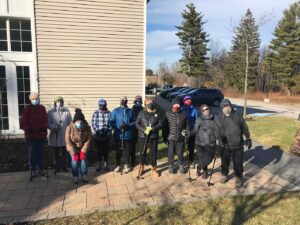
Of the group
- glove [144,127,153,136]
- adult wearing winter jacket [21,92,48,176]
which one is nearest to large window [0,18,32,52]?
adult wearing winter jacket [21,92,48,176]

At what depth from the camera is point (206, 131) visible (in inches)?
235

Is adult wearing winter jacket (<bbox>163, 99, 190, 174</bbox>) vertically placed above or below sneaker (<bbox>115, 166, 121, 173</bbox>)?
above

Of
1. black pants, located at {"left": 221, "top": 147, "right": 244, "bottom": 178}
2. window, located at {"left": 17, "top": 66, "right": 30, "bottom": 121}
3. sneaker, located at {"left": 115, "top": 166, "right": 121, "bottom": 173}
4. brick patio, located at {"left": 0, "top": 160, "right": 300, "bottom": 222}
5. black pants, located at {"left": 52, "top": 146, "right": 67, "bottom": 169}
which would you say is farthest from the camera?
window, located at {"left": 17, "top": 66, "right": 30, "bottom": 121}

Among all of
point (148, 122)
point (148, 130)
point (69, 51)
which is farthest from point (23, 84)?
point (148, 130)

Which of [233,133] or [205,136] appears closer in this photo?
[233,133]

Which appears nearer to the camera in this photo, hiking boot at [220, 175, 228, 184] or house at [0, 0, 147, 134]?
hiking boot at [220, 175, 228, 184]

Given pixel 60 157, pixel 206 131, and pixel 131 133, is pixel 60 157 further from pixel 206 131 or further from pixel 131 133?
pixel 206 131

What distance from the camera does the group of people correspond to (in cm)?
562

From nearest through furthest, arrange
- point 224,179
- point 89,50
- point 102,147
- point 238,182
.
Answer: point 238,182
point 224,179
point 102,147
point 89,50

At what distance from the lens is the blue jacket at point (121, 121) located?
20.6 feet

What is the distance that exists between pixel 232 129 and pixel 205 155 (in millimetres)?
853

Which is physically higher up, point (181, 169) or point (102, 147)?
point (102, 147)

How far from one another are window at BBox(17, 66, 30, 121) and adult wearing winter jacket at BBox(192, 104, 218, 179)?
601 centimetres

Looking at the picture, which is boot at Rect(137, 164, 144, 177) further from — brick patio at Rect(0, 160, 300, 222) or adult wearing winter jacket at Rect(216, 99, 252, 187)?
adult wearing winter jacket at Rect(216, 99, 252, 187)
